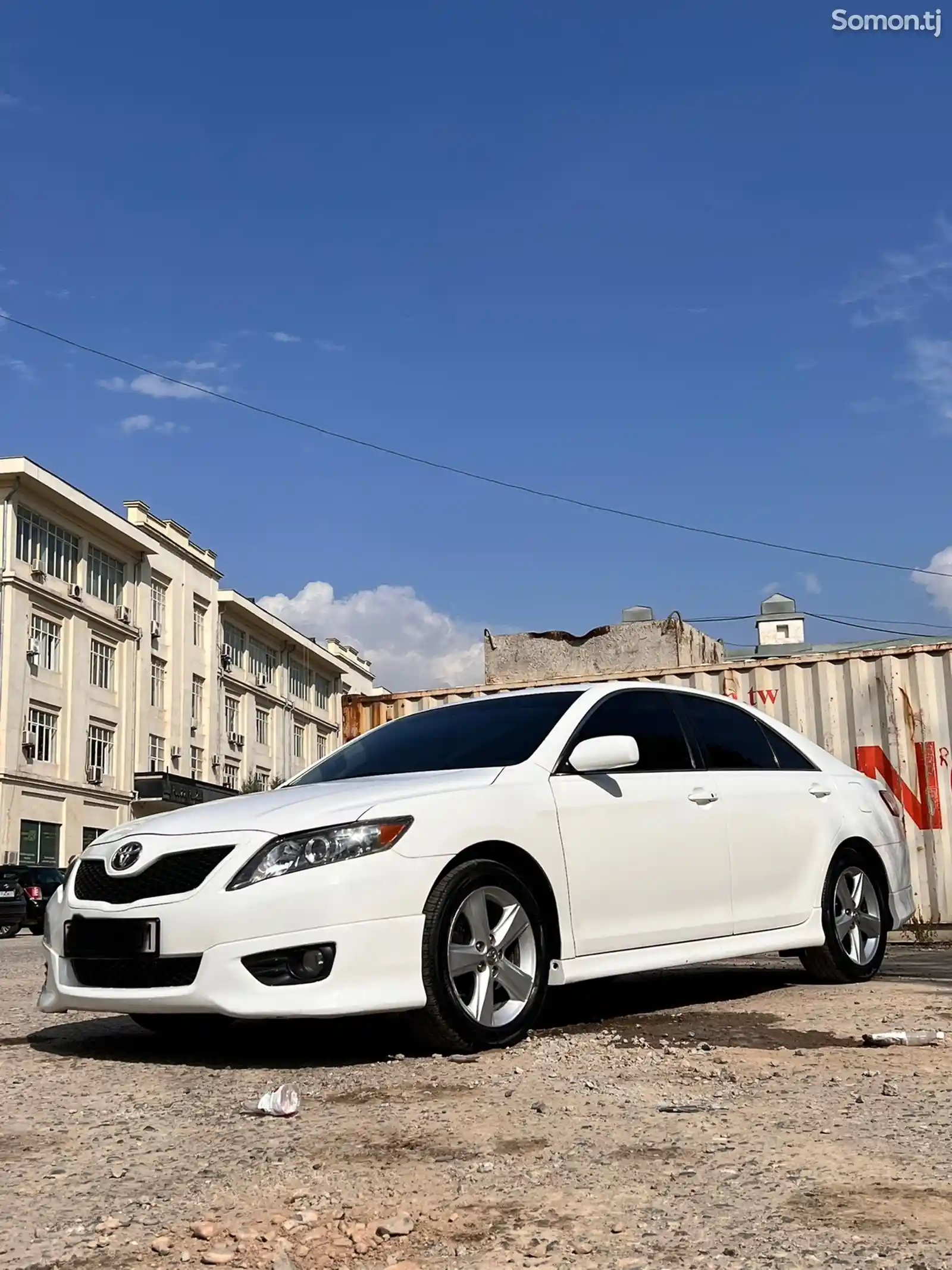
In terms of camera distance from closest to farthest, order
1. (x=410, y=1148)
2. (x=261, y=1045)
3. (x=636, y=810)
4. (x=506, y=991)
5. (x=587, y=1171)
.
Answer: (x=587, y=1171)
(x=410, y=1148)
(x=506, y=991)
(x=261, y=1045)
(x=636, y=810)

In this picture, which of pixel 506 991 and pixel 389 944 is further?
pixel 506 991

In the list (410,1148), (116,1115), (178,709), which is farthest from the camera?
(178,709)

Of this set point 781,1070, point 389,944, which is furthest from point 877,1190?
point 389,944

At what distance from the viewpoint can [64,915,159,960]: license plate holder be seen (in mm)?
5023

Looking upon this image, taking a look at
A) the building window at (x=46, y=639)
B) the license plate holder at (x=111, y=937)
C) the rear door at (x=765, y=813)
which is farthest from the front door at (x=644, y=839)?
the building window at (x=46, y=639)

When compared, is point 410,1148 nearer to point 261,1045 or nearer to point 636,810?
point 261,1045

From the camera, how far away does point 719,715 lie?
7004 millimetres

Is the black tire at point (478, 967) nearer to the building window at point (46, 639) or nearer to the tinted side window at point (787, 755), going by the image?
the tinted side window at point (787, 755)

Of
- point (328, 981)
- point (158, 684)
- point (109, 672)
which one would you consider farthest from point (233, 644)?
point (328, 981)

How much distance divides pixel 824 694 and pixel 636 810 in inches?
274

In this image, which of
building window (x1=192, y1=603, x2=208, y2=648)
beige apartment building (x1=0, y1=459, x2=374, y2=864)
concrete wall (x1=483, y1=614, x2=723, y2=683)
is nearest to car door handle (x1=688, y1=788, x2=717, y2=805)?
concrete wall (x1=483, y1=614, x2=723, y2=683)

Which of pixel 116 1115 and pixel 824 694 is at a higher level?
pixel 824 694

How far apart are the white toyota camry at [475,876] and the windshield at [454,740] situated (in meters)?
0.02

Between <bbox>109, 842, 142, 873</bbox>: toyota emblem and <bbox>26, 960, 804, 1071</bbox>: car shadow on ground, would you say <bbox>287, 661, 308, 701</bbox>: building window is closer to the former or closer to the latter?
<bbox>26, 960, 804, 1071</bbox>: car shadow on ground
